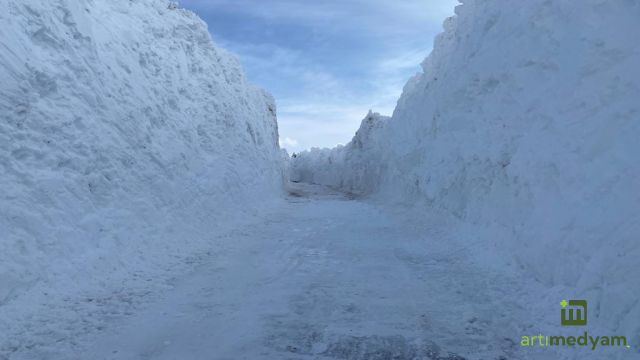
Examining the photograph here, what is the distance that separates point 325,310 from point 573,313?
10.4 ft

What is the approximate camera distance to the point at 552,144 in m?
8.43

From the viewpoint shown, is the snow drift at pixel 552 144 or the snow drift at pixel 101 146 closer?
the snow drift at pixel 552 144

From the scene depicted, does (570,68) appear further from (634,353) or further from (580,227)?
(634,353)

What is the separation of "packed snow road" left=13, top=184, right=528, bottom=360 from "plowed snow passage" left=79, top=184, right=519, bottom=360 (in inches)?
0.6

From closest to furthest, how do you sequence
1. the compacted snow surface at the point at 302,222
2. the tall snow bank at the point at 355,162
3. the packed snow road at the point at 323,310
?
1. the packed snow road at the point at 323,310
2. the compacted snow surface at the point at 302,222
3. the tall snow bank at the point at 355,162

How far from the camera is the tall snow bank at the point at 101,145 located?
714 cm

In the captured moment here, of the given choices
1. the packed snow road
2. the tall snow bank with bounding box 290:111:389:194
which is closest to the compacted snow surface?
the packed snow road

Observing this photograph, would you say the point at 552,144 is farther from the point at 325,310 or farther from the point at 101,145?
the point at 101,145

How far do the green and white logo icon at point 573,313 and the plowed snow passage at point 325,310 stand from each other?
2.14ft

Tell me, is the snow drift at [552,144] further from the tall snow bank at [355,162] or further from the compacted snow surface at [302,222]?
the tall snow bank at [355,162]

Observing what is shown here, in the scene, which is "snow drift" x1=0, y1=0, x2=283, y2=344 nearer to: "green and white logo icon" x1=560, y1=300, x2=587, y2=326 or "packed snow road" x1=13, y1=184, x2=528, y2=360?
"packed snow road" x1=13, y1=184, x2=528, y2=360

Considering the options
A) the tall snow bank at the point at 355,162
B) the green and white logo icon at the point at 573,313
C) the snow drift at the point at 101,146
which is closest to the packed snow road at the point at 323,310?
the green and white logo icon at the point at 573,313

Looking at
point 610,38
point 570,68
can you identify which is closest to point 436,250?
point 570,68

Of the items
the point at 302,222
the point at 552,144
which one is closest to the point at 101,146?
the point at 302,222
